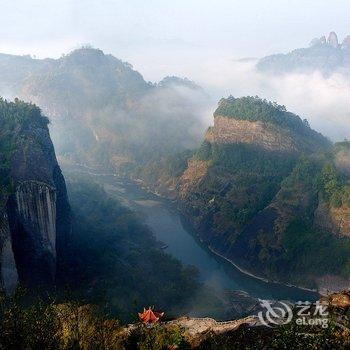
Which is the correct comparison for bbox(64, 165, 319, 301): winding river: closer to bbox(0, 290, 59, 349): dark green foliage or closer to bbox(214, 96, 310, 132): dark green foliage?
bbox(214, 96, 310, 132): dark green foliage

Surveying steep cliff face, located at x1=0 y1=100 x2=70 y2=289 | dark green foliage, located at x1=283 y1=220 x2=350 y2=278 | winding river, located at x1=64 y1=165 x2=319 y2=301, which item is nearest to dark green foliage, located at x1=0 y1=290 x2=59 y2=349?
steep cliff face, located at x1=0 y1=100 x2=70 y2=289

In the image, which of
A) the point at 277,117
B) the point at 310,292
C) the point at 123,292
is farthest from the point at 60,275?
the point at 277,117

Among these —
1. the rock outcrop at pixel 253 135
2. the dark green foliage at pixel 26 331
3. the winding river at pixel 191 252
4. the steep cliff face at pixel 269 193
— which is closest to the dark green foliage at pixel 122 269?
the winding river at pixel 191 252

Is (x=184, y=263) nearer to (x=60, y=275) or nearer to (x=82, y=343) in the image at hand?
(x=60, y=275)

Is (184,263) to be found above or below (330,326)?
below

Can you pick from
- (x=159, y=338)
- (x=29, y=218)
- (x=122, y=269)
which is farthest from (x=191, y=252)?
(x=159, y=338)

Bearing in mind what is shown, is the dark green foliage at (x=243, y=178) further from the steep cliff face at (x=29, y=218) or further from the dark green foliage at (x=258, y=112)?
the steep cliff face at (x=29, y=218)
